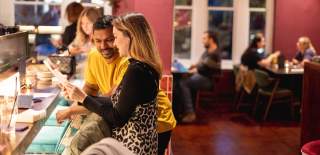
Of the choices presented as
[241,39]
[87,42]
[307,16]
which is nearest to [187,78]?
[241,39]

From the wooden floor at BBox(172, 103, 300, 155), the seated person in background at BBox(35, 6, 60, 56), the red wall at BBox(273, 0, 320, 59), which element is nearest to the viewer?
the wooden floor at BBox(172, 103, 300, 155)

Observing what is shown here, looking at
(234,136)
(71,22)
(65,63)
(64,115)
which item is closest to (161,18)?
(65,63)

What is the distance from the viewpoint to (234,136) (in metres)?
6.50

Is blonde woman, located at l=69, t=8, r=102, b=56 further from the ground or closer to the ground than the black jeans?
further from the ground

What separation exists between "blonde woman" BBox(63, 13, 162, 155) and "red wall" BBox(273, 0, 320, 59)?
Result: 6.67 m

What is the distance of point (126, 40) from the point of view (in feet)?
8.11

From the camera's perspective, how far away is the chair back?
24.7 feet

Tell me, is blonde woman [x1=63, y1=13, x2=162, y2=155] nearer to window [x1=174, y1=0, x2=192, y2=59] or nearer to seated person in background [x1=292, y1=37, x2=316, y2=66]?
seated person in background [x1=292, y1=37, x2=316, y2=66]

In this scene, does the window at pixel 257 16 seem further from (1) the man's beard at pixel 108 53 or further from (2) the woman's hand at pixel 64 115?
(2) the woman's hand at pixel 64 115

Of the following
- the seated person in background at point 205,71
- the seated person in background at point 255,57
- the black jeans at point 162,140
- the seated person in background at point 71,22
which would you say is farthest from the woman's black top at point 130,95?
the seated person in background at point 255,57

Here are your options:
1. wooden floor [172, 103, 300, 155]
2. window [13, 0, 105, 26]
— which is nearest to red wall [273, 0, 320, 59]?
wooden floor [172, 103, 300, 155]

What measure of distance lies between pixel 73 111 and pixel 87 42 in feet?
5.85

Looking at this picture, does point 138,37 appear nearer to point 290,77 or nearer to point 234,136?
point 234,136

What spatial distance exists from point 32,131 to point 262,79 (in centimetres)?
559
